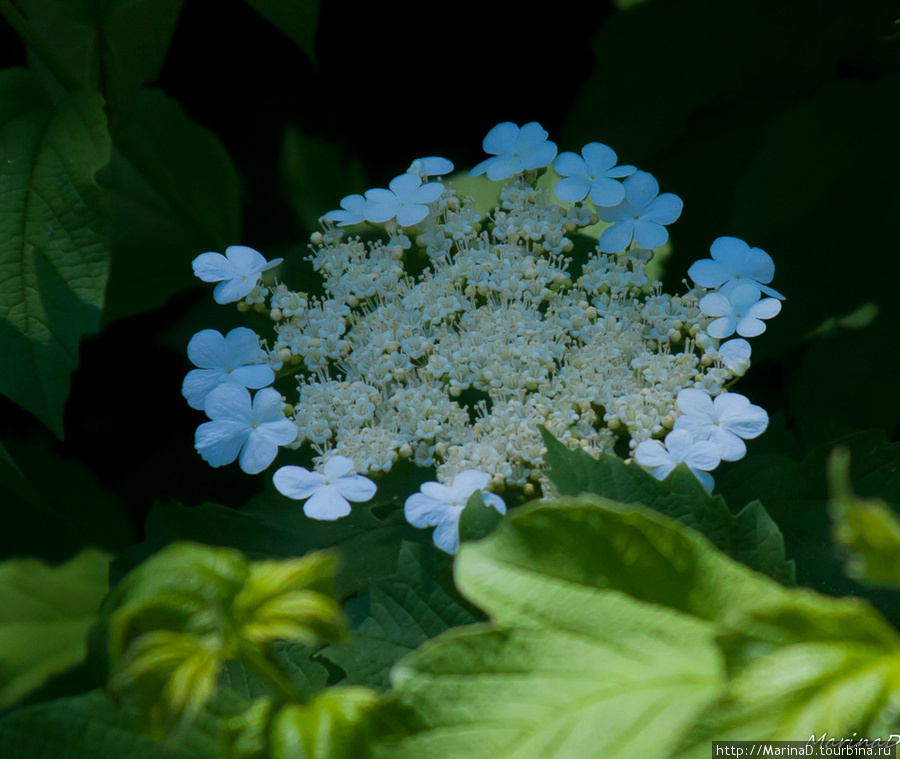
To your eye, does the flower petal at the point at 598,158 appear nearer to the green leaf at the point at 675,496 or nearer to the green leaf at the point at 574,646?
the green leaf at the point at 675,496

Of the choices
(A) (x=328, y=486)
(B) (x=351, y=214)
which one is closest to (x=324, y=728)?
(A) (x=328, y=486)

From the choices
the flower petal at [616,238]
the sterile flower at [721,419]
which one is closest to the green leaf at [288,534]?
the sterile flower at [721,419]

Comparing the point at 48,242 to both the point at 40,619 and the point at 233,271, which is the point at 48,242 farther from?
the point at 40,619

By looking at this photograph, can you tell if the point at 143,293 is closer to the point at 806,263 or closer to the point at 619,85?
the point at 619,85

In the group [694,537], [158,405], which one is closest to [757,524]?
[694,537]

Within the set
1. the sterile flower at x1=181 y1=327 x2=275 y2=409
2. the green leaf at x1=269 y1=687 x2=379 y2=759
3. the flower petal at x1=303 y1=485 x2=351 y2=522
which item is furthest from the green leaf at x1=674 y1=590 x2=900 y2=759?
the sterile flower at x1=181 y1=327 x2=275 y2=409
